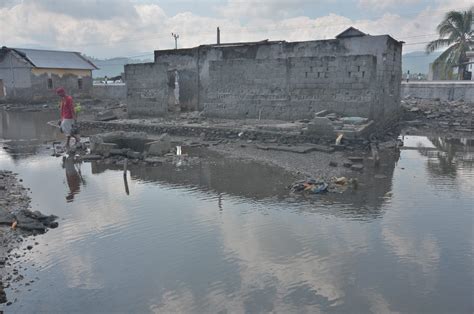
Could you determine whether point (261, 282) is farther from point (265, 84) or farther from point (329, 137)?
point (265, 84)

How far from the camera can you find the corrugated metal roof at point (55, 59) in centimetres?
3485

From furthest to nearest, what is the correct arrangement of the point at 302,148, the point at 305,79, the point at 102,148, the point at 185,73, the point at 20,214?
the point at 185,73 < the point at 305,79 < the point at 302,148 < the point at 102,148 < the point at 20,214

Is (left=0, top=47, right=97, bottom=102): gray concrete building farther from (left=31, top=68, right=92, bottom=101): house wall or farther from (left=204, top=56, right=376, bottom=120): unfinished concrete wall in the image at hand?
(left=204, top=56, right=376, bottom=120): unfinished concrete wall

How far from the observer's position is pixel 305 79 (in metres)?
16.6

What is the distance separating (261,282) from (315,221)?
2.25m

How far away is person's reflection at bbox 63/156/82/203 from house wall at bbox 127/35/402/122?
8006mm

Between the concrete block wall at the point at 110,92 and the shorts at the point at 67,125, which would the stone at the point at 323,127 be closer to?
the shorts at the point at 67,125

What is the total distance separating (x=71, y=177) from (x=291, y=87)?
985 centimetres

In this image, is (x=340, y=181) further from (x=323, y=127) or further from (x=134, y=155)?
(x=134, y=155)

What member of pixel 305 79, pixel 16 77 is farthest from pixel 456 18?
pixel 16 77

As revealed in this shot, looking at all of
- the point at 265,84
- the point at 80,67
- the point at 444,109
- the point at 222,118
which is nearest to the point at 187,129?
the point at 222,118

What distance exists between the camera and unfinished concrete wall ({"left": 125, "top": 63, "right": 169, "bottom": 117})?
63.8 feet

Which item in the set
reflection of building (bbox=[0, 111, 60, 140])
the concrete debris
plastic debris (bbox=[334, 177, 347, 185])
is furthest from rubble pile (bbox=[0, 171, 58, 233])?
reflection of building (bbox=[0, 111, 60, 140])

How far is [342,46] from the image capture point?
59.7ft
